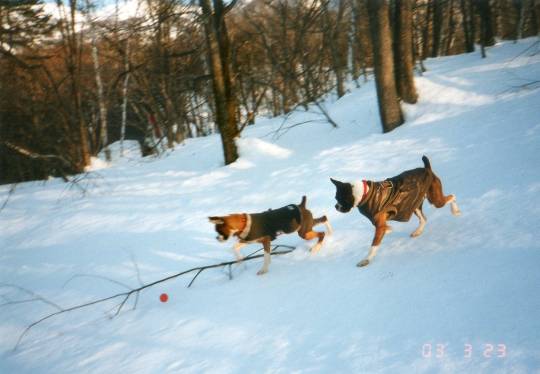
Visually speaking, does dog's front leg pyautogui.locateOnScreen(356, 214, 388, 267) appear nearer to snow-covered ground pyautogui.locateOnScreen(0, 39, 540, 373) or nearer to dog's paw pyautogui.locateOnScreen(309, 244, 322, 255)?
snow-covered ground pyautogui.locateOnScreen(0, 39, 540, 373)

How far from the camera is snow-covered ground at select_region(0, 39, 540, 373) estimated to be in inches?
128

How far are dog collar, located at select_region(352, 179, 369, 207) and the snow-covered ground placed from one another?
3.15 ft

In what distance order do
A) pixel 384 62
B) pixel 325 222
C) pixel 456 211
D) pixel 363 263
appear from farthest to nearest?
pixel 384 62
pixel 325 222
pixel 456 211
pixel 363 263

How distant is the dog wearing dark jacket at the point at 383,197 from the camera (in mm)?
4332

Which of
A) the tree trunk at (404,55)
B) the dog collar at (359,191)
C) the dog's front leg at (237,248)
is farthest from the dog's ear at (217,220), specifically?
the tree trunk at (404,55)

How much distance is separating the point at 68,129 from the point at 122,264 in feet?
39.2

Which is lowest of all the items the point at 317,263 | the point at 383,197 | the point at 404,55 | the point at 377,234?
the point at 317,263

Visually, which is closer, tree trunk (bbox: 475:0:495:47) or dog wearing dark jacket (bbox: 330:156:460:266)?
dog wearing dark jacket (bbox: 330:156:460:266)

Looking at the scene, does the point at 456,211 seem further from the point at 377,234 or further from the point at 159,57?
the point at 159,57

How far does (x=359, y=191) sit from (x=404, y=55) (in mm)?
7452

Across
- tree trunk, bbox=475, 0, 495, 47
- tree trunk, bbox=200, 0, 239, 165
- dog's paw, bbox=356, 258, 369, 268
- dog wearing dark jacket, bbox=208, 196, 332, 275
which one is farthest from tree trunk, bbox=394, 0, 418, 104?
tree trunk, bbox=475, 0, 495, 47

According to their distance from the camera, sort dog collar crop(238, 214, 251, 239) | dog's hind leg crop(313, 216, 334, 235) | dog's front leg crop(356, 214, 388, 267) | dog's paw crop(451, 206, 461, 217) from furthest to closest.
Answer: dog's hind leg crop(313, 216, 334, 235) → dog's paw crop(451, 206, 461, 217) → dog collar crop(238, 214, 251, 239) → dog's front leg crop(356, 214, 388, 267)

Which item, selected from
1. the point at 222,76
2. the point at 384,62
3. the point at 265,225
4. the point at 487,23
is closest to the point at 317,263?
the point at 265,225

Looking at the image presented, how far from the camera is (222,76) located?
10.3 m
